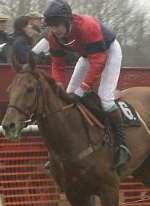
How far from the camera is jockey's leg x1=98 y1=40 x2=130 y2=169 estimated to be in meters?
7.07

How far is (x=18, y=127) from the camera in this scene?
6.13 meters

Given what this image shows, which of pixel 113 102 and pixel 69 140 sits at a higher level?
pixel 113 102

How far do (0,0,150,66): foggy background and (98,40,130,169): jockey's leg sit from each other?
99.8 ft

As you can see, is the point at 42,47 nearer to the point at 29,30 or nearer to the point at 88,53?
the point at 29,30

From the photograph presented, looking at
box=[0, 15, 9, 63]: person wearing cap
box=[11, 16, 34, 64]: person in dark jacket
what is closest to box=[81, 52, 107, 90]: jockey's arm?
box=[11, 16, 34, 64]: person in dark jacket

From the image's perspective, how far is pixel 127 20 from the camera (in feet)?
135

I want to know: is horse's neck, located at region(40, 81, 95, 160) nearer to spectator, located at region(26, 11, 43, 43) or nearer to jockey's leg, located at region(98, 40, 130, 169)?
jockey's leg, located at region(98, 40, 130, 169)

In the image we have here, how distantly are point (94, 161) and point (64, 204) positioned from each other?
1948mm

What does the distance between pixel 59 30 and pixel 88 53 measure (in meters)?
0.44

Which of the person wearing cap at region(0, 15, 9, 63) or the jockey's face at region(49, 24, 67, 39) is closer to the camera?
the jockey's face at region(49, 24, 67, 39)

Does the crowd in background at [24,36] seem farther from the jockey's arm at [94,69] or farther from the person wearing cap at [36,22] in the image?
the jockey's arm at [94,69]

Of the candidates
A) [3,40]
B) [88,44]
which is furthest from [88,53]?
[3,40]

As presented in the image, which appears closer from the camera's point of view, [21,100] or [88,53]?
[21,100]

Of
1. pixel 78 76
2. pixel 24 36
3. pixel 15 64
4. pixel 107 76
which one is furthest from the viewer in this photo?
pixel 24 36
